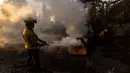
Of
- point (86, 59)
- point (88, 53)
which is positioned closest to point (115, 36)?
point (88, 53)

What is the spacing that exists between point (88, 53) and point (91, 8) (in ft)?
23.7

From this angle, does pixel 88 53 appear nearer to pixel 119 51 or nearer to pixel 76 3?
pixel 119 51

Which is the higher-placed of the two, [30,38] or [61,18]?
[61,18]

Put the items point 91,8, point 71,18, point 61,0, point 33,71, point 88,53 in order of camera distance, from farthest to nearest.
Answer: point 91,8 → point 61,0 → point 71,18 → point 88,53 → point 33,71

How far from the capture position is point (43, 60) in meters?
11.1

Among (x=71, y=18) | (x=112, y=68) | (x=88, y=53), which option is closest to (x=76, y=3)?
(x=71, y=18)

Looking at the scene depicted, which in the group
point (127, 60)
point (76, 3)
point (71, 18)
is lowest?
point (127, 60)

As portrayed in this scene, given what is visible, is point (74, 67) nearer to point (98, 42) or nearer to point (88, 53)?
point (88, 53)

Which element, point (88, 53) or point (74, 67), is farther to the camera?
point (88, 53)

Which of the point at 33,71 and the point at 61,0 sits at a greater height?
the point at 61,0

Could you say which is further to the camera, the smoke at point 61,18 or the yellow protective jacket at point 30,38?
the smoke at point 61,18

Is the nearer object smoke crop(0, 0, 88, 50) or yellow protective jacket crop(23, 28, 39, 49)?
yellow protective jacket crop(23, 28, 39, 49)

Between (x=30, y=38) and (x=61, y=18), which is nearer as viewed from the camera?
(x=30, y=38)

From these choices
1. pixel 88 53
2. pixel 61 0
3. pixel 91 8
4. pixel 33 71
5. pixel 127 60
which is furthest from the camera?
pixel 91 8
